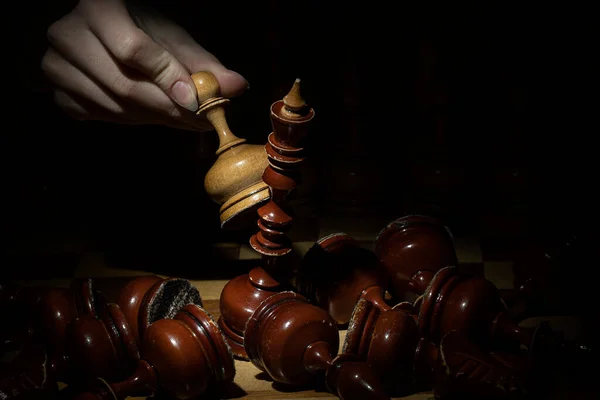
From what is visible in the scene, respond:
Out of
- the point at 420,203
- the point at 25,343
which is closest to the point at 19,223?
the point at 25,343

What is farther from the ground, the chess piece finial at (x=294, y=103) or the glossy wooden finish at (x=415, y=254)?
the chess piece finial at (x=294, y=103)

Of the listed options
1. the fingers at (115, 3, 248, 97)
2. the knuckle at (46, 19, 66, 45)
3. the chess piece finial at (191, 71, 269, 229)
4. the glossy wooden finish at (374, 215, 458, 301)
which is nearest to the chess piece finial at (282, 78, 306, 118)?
the chess piece finial at (191, 71, 269, 229)

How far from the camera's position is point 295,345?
1.17m

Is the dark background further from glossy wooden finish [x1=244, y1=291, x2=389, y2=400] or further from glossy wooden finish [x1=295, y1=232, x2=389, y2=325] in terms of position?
glossy wooden finish [x1=244, y1=291, x2=389, y2=400]

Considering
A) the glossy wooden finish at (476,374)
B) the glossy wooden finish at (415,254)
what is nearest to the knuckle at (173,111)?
the glossy wooden finish at (415,254)

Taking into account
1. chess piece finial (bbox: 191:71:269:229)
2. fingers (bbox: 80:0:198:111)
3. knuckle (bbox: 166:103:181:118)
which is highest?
fingers (bbox: 80:0:198:111)

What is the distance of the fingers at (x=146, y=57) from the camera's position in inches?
53.0

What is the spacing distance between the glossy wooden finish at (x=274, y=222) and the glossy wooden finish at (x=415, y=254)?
0.21 metres

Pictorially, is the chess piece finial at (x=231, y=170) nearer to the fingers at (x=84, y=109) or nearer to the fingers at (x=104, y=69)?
the fingers at (x=104, y=69)

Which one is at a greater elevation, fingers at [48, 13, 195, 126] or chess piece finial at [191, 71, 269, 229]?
fingers at [48, 13, 195, 126]

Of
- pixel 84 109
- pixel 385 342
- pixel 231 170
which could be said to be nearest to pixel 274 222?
pixel 231 170

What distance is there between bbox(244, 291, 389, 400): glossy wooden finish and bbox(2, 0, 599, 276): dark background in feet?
1.50

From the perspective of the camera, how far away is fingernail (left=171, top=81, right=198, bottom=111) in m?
1.34

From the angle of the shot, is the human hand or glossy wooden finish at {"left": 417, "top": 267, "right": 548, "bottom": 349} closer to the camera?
glossy wooden finish at {"left": 417, "top": 267, "right": 548, "bottom": 349}
